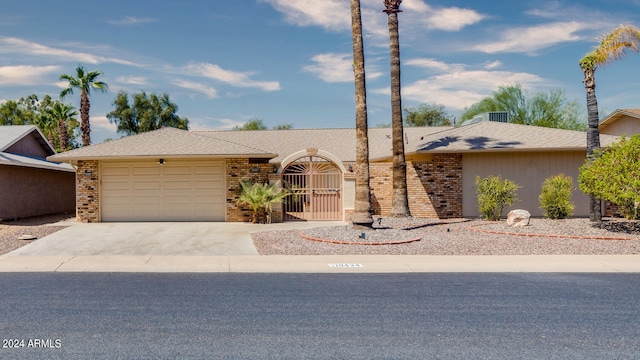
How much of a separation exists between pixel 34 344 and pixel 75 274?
4.75 metres

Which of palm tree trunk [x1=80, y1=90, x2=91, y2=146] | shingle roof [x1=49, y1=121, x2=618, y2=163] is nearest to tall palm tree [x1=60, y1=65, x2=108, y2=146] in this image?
palm tree trunk [x1=80, y1=90, x2=91, y2=146]

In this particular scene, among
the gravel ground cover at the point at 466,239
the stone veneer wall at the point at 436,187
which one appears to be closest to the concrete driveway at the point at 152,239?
the gravel ground cover at the point at 466,239

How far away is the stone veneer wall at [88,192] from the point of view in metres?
19.9

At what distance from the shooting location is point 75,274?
32.8 ft

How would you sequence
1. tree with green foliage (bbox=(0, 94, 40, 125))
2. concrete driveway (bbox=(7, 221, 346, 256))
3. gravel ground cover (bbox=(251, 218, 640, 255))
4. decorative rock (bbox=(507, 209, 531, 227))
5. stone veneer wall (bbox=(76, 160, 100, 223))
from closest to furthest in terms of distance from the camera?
gravel ground cover (bbox=(251, 218, 640, 255))
concrete driveway (bbox=(7, 221, 346, 256))
decorative rock (bbox=(507, 209, 531, 227))
stone veneer wall (bbox=(76, 160, 100, 223))
tree with green foliage (bbox=(0, 94, 40, 125))

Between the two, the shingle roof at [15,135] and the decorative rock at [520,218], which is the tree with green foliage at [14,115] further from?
the decorative rock at [520,218]

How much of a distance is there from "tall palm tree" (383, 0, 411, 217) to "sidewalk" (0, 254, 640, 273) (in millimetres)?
7376

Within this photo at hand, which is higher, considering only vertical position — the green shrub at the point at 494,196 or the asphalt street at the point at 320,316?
the green shrub at the point at 494,196

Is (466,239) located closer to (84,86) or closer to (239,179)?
(239,179)

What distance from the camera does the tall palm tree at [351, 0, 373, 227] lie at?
1551cm

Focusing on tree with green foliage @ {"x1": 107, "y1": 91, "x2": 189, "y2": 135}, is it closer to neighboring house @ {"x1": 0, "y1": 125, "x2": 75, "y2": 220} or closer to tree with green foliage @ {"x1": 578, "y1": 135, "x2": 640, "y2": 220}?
neighboring house @ {"x1": 0, "y1": 125, "x2": 75, "y2": 220}

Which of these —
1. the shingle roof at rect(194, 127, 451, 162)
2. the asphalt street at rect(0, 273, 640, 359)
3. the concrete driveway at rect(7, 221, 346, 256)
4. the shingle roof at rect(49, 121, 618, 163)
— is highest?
the shingle roof at rect(194, 127, 451, 162)

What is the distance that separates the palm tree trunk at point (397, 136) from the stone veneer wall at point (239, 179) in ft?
15.3

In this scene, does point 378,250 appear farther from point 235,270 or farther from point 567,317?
point 567,317
